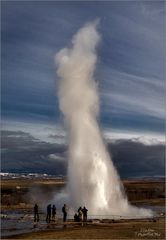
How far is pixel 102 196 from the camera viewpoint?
42719 mm

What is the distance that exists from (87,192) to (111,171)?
138 inches

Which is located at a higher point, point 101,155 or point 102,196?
point 101,155

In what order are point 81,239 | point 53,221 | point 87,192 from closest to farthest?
point 81,239
point 53,221
point 87,192

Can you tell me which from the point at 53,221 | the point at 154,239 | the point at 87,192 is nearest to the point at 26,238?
the point at 154,239

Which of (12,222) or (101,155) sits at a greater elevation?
(101,155)

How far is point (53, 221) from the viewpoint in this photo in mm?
35469

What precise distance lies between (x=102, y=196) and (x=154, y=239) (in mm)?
17074

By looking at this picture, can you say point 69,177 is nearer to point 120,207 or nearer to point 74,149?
point 74,149

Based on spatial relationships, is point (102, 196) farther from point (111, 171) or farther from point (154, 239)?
point (154, 239)

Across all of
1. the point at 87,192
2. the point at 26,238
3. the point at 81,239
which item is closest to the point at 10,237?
the point at 26,238

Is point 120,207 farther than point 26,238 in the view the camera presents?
Yes

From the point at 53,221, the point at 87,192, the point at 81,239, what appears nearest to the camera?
the point at 81,239

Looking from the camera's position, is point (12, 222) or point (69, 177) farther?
point (69, 177)

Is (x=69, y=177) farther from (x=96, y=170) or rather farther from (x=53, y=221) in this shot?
(x=53, y=221)
